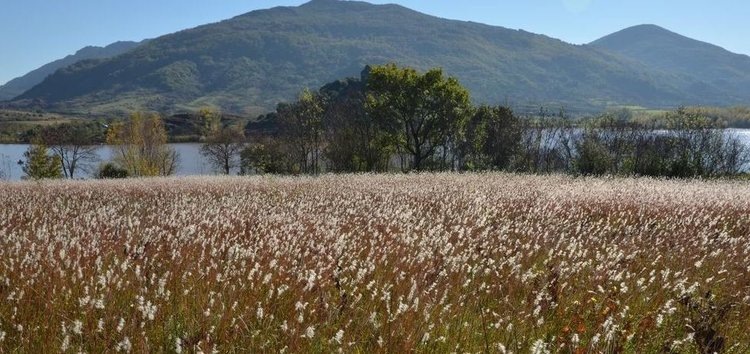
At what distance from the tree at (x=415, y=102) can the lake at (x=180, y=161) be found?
36636 mm

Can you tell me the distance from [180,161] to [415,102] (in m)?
79.3

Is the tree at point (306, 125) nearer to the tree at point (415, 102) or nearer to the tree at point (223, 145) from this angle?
the tree at point (415, 102)

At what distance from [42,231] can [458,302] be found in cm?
569

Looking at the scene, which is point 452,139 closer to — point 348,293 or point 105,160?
point 348,293

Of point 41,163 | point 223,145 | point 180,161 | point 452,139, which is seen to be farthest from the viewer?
point 180,161

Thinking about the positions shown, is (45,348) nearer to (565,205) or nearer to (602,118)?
(565,205)

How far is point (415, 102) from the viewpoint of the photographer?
139 ft

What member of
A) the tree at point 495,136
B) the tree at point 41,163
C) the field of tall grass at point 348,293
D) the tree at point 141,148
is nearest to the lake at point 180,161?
the tree at point 141,148

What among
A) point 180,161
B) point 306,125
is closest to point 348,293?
point 306,125

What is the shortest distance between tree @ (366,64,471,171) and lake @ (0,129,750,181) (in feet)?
120

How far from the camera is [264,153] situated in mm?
64125

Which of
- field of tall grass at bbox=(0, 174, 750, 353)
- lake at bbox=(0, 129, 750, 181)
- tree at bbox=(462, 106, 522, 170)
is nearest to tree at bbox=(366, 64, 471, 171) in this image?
tree at bbox=(462, 106, 522, 170)

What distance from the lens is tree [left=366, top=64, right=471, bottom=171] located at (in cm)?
4209

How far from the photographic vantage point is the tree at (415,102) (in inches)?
1657
